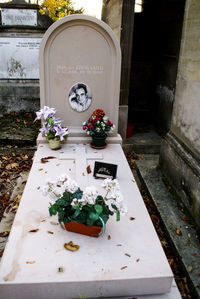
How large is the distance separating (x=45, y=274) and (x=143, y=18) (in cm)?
699

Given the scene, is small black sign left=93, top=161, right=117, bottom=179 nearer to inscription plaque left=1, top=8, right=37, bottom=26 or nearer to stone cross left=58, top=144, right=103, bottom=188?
stone cross left=58, top=144, right=103, bottom=188

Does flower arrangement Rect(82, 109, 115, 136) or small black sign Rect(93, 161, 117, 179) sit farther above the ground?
flower arrangement Rect(82, 109, 115, 136)

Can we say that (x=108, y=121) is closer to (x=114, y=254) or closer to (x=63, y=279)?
(x=114, y=254)

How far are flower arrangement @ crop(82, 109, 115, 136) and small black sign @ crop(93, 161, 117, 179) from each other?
1015 millimetres

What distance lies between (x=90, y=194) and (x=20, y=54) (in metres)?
5.86

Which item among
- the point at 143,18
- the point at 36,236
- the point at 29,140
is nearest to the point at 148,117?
the point at 143,18

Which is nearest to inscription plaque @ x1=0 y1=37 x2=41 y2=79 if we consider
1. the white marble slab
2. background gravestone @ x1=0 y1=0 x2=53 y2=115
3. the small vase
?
background gravestone @ x1=0 y1=0 x2=53 y2=115

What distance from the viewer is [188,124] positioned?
434 centimetres

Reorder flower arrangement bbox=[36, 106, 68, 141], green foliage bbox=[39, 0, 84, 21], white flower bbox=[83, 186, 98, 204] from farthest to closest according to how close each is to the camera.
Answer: green foliage bbox=[39, 0, 84, 21], flower arrangement bbox=[36, 106, 68, 141], white flower bbox=[83, 186, 98, 204]

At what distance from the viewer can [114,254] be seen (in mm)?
2502

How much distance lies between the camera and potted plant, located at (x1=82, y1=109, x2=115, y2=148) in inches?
182

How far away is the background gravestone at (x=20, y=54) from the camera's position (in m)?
7.03

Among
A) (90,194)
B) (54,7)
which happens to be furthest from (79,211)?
(54,7)

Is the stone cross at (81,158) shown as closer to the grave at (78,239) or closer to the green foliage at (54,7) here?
the grave at (78,239)
